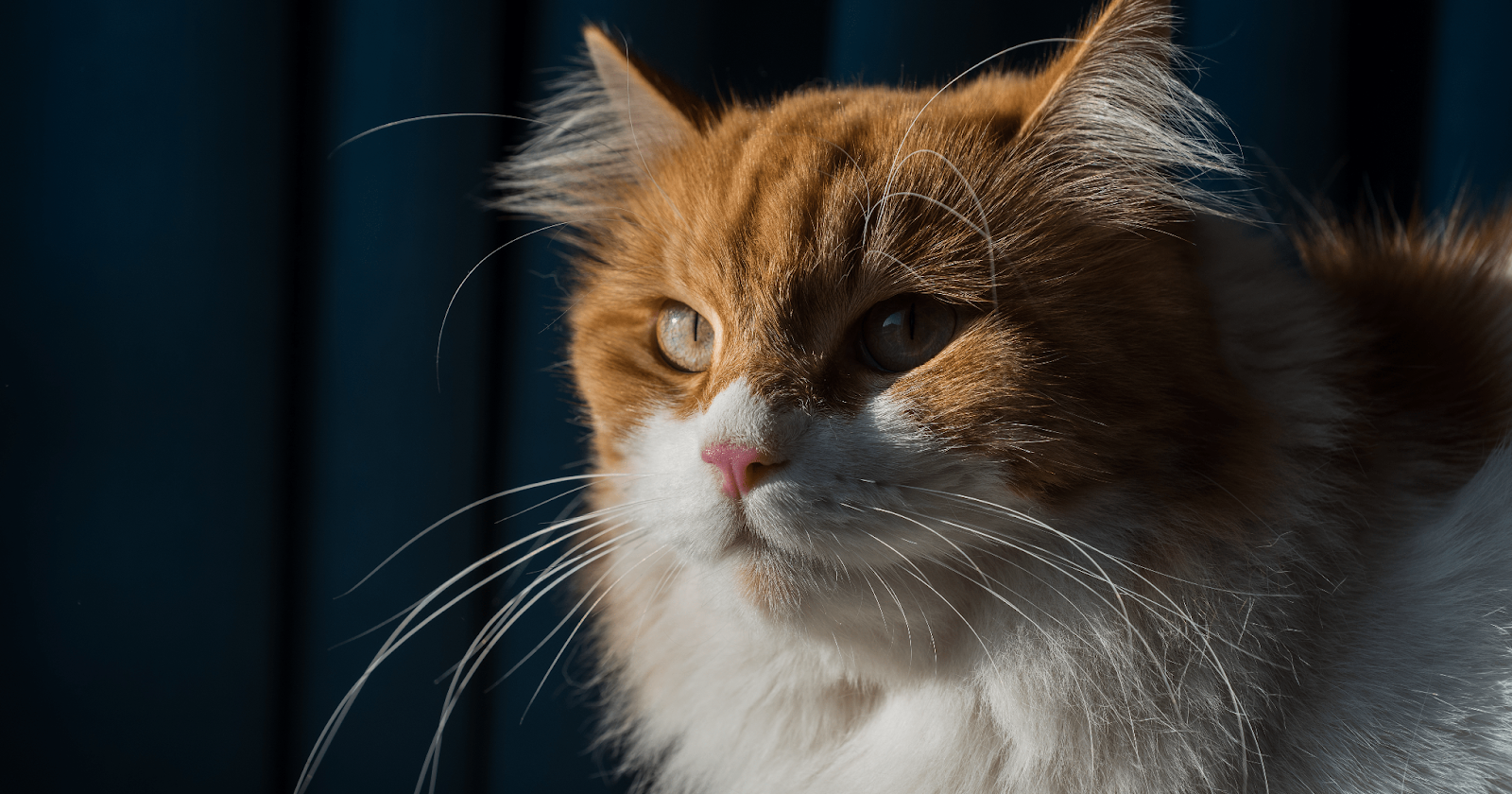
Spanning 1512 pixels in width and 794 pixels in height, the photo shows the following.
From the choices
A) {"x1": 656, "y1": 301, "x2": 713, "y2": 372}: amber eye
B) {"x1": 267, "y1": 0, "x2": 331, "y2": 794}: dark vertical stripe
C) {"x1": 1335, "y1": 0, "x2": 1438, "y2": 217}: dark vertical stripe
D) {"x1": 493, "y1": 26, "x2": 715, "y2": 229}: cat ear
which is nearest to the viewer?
{"x1": 656, "y1": 301, "x2": 713, "y2": 372}: amber eye

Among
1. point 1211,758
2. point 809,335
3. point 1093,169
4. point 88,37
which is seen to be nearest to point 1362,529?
point 1211,758

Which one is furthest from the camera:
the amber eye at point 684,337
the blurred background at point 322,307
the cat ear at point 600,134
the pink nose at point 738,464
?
the blurred background at point 322,307

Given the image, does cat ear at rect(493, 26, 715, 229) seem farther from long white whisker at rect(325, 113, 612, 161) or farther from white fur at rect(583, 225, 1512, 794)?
white fur at rect(583, 225, 1512, 794)

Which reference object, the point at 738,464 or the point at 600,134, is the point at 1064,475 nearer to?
the point at 738,464

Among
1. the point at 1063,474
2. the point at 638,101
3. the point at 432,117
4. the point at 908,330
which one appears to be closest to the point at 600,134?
the point at 638,101

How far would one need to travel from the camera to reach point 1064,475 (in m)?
0.76

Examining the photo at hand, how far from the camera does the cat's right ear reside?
1020 millimetres

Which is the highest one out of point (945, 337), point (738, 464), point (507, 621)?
point (945, 337)

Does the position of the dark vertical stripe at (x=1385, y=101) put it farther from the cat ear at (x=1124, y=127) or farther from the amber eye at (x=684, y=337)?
the amber eye at (x=684, y=337)

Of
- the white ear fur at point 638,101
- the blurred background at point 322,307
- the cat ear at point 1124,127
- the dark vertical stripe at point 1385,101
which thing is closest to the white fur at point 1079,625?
the cat ear at point 1124,127

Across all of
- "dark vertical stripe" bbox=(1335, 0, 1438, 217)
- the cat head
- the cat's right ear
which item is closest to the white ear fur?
the cat's right ear

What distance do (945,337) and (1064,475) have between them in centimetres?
15

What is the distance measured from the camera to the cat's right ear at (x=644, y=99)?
1020mm

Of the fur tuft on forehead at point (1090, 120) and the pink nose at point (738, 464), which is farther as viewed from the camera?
the fur tuft on forehead at point (1090, 120)
